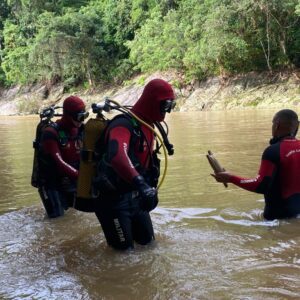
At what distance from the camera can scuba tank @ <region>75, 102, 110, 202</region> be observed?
3744 millimetres

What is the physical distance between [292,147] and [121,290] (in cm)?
217

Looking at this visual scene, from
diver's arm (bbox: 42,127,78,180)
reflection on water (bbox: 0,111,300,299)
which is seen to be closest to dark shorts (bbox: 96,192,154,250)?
reflection on water (bbox: 0,111,300,299)

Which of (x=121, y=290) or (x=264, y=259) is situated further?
(x=264, y=259)

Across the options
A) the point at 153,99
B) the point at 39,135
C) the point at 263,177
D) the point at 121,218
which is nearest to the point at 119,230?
the point at 121,218

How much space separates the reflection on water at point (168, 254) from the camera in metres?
3.28

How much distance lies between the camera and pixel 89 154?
375cm

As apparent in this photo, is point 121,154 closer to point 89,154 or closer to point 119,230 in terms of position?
point 89,154

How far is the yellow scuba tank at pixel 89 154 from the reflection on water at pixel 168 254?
632 mm

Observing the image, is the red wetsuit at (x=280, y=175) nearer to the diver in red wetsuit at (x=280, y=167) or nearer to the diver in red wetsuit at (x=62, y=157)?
the diver in red wetsuit at (x=280, y=167)

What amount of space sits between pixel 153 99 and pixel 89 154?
2.20ft

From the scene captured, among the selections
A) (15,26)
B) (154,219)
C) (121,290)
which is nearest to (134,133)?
(121,290)

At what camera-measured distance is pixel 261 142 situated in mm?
11469

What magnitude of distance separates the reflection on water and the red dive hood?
118 cm

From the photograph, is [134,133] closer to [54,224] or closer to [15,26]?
[54,224]
